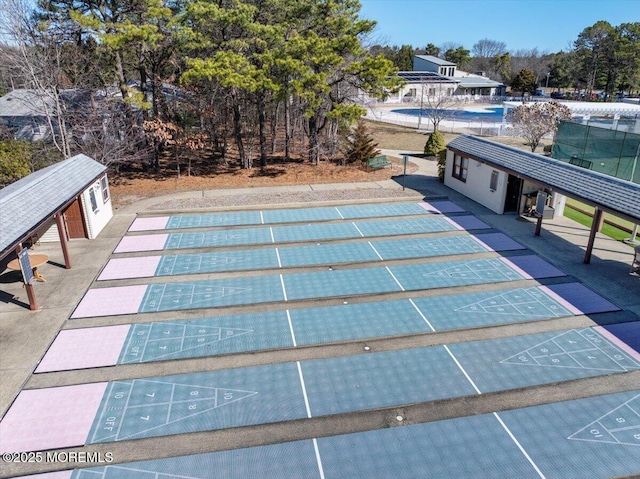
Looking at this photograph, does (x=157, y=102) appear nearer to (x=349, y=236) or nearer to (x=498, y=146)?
(x=349, y=236)

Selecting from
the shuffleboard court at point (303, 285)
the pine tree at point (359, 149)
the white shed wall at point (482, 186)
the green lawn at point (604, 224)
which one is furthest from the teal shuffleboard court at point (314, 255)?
the pine tree at point (359, 149)

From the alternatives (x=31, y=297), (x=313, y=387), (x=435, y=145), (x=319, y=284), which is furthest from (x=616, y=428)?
(x=435, y=145)

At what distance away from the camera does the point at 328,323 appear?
1235cm

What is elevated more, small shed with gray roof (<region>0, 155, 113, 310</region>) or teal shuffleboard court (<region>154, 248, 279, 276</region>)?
small shed with gray roof (<region>0, 155, 113, 310</region>)

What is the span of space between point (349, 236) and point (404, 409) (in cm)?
988

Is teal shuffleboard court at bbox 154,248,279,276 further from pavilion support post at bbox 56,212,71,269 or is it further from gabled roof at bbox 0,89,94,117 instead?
gabled roof at bbox 0,89,94,117

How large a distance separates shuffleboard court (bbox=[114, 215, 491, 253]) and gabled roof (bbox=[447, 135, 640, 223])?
2.94 metres

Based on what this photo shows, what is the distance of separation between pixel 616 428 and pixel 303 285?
8890 mm

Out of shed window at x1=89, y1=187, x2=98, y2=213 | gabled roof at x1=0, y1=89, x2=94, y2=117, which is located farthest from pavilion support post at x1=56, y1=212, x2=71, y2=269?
gabled roof at x1=0, y1=89, x2=94, y2=117

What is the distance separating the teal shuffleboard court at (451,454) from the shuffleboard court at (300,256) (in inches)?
314

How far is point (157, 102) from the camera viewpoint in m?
26.1

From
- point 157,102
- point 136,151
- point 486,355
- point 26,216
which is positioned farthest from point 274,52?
point 486,355

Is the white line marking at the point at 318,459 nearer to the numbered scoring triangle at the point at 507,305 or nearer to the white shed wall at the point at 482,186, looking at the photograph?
the numbered scoring triangle at the point at 507,305

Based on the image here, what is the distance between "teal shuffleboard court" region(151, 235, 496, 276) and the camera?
15.8 metres
